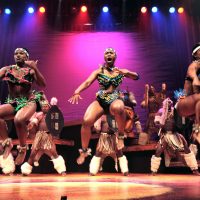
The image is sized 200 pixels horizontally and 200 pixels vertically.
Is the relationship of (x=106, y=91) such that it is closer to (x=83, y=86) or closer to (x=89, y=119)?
(x=83, y=86)

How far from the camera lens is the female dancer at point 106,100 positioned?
5.28 metres

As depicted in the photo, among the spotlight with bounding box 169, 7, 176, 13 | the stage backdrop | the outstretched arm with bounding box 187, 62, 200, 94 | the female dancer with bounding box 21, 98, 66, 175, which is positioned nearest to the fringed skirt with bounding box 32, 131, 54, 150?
the female dancer with bounding box 21, 98, 66, 175

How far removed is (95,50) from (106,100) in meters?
4.50

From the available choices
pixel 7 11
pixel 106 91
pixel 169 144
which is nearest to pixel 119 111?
pixel 106 91

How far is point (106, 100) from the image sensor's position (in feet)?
18.1

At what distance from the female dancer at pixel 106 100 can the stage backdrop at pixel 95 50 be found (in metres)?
3.64

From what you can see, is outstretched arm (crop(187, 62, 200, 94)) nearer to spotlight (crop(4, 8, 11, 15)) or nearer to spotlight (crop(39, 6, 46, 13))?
spotlight (crop(39, 6, 46, 13))

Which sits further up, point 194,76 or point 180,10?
point 180,10

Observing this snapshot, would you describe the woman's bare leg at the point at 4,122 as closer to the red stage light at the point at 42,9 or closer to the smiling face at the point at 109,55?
the smiling face at the point at 109,55

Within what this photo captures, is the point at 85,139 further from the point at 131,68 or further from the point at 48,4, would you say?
the point at 48,4

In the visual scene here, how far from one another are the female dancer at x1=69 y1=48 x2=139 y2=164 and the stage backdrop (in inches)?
143

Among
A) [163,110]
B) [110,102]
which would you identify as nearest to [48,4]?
[163,110]

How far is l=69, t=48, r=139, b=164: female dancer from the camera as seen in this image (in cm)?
528

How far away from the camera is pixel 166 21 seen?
954 cm
